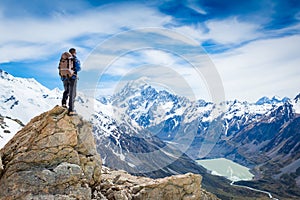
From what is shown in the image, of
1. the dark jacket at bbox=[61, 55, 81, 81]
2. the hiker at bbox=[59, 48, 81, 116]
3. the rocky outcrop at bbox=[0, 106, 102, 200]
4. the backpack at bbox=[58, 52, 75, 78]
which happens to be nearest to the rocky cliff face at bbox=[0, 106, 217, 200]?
the rocky outcrop at bbox=[0, 106, 102, 200]

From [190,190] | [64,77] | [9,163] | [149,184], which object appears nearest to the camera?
[9,163]

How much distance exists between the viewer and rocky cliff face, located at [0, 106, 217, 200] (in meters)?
24.8

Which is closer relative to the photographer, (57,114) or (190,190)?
(57,114)

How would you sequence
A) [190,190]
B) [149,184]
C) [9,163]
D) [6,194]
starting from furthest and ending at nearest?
[190,190]
[149,184]
[9,163]
[6,194]

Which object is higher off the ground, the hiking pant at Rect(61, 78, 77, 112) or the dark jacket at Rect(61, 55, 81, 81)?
the dark jacket at Rect(61, 55, 81, 81)

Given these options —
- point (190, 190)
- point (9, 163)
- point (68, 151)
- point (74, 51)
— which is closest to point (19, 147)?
point (9, 163)

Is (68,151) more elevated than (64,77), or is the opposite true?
(64,77)

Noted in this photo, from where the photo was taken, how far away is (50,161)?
85.7 feet

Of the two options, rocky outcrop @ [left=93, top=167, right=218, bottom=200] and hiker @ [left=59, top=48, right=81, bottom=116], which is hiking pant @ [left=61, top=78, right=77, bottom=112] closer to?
hiker @ [left=59, top=48, right=81, bottom=116]

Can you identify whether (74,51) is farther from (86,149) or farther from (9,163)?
(9,163)

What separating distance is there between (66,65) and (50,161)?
295 inches

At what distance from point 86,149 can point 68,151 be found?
206 cm

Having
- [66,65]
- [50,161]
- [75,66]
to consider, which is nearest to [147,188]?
[50,161]

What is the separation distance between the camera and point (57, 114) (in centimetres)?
2764
